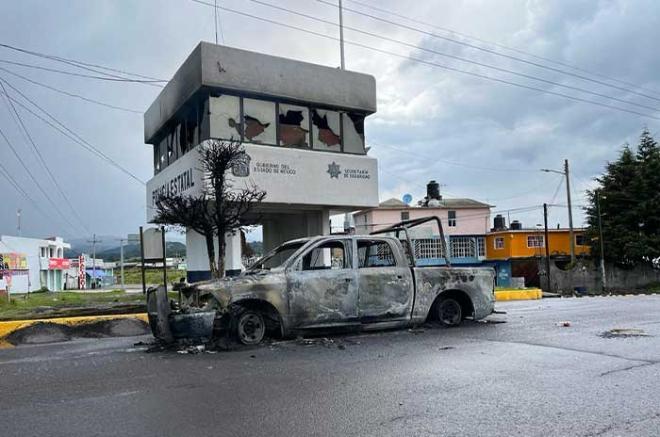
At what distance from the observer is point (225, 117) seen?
16891 millimetres

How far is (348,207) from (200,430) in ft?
50.3

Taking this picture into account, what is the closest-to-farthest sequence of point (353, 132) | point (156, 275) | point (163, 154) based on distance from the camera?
point (353, 132), point (163, 154), point (156, 275)

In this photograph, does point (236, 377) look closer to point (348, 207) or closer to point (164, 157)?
point (348, 207)

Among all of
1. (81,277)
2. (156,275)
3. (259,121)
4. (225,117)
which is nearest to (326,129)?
(259,121)

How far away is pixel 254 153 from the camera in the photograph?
17.1m

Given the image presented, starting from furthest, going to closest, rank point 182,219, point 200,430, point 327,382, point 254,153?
1. point 254,153
2. point 182,219
3. point 327,382
4. point 200,430

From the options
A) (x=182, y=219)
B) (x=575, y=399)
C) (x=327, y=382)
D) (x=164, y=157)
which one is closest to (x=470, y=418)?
(x=575, y=399)

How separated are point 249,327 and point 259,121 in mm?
10169

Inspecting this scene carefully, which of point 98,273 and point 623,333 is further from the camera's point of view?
point 98,273

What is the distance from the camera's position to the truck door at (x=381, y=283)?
9312 mm

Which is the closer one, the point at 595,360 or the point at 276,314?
the point at 595,360

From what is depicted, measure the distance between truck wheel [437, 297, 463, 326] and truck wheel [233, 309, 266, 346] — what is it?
3.38 meters

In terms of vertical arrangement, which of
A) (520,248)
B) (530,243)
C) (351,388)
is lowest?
(351,388)

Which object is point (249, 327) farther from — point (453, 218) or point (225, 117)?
point (453, 218)
